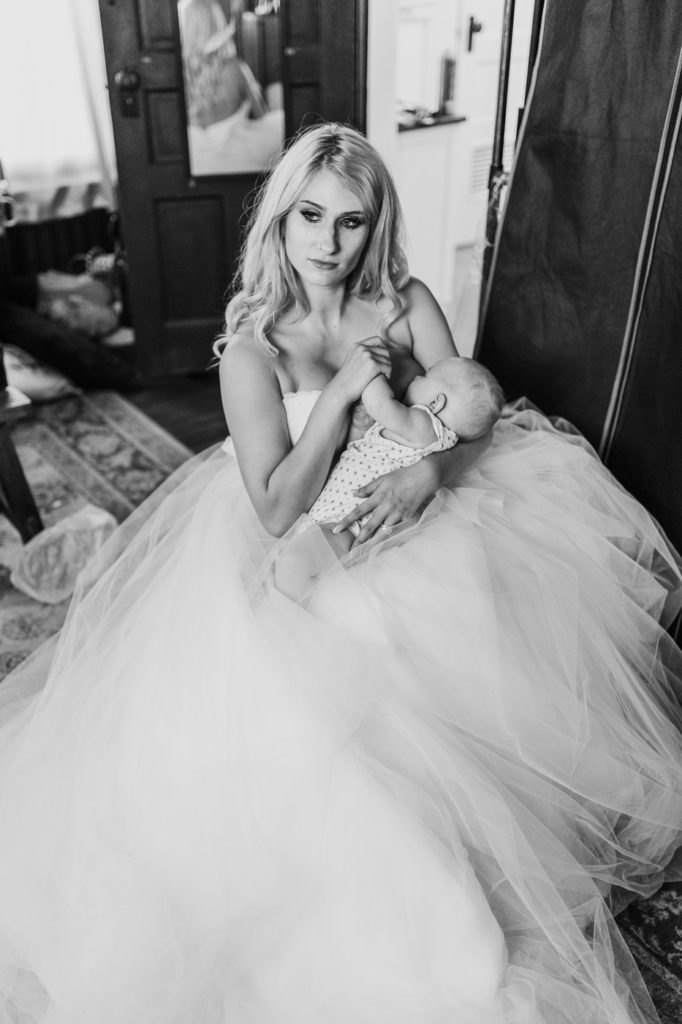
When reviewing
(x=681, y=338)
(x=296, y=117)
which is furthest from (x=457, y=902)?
(x=296, y=117)

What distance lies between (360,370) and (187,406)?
7.33ft

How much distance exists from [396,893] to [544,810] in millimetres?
309

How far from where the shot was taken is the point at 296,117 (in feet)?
12.3

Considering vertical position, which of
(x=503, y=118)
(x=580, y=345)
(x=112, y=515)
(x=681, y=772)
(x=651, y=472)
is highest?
(x=503, y=118)

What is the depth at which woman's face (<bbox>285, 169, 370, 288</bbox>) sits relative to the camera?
173cm

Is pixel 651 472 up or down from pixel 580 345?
down

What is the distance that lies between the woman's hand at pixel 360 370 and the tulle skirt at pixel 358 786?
9.8 inches

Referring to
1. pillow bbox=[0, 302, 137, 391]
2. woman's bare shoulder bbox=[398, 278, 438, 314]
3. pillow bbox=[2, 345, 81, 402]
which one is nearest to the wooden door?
pillow bbox=[0, 302, 137, 391]

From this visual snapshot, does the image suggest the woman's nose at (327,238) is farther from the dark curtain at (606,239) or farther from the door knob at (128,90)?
the door knob at (128,90)

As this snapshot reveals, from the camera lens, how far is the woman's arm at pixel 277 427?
1.69 meters

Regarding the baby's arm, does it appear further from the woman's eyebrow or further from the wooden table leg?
the wooden table leg

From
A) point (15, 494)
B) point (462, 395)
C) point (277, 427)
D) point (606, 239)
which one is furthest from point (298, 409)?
point (15, 494)

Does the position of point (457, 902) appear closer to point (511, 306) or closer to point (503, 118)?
point (511, 306)

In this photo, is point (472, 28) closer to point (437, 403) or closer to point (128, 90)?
point (128, 90)
